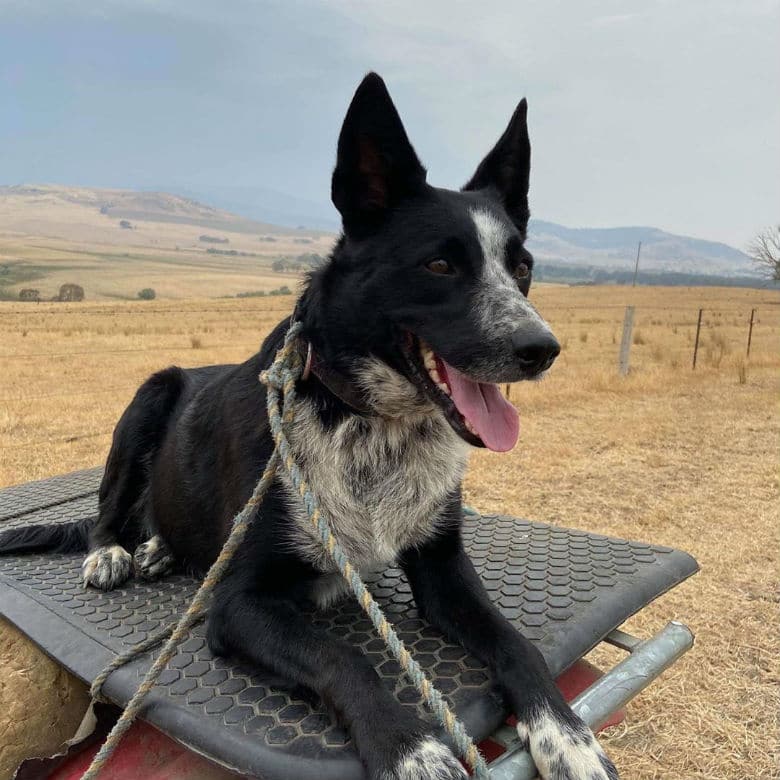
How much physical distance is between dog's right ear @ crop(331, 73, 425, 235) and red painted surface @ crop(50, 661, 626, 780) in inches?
62.1

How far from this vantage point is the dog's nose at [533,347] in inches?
77.3

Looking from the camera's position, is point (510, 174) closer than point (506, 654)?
No

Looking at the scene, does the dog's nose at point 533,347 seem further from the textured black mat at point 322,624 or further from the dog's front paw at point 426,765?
the dog's front paw at point 426,765

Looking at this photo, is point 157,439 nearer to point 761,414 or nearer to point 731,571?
point 731,571

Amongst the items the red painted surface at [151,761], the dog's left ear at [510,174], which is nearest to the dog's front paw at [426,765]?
the red painted surface at [151,761]

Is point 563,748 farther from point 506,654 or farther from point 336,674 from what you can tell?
point 336,674

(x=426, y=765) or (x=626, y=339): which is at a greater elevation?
(x=426, y=765)

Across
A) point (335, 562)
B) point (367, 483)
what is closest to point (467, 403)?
point (367, 483)

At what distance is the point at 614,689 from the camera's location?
194 centimetres

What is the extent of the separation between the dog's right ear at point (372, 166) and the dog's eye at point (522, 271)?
437mm

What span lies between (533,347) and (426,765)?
1.09m

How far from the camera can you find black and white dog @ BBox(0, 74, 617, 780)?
6.45ft

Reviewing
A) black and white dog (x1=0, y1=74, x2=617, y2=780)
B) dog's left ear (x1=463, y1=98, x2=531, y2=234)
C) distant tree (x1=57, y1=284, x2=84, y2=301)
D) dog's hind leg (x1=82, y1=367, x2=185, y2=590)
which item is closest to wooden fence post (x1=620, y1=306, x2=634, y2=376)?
dog's left ear (x1=463, y1=98, x2=531, y2=234)

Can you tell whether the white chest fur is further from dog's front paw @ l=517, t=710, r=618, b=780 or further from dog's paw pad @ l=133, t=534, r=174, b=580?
dog's paw pad @ l=133, t=534, r=174, b=580
